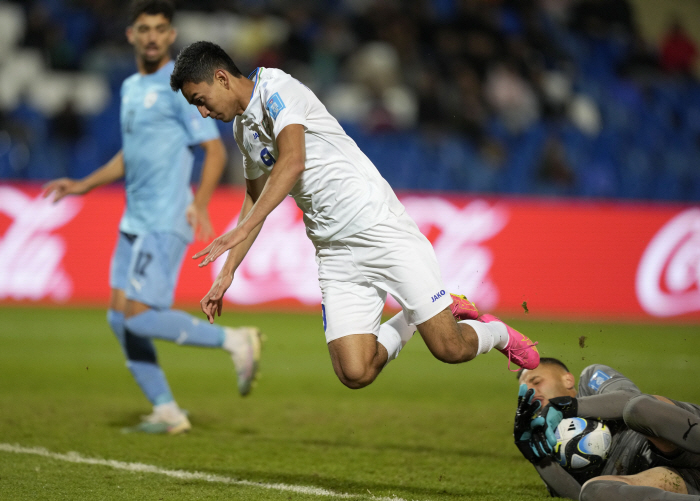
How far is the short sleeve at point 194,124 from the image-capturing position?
5.35 m

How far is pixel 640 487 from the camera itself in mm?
3199

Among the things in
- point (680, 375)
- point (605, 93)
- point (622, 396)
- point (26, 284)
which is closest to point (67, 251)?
point (26, 284)

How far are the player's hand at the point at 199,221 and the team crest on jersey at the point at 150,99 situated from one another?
0.67 m

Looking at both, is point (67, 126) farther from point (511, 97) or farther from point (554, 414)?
point (554, 414)

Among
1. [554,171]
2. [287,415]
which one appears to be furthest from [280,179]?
[554,171]

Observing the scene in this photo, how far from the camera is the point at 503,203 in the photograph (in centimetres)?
1087

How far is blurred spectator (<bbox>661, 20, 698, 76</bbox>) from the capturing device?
1538 centimetres

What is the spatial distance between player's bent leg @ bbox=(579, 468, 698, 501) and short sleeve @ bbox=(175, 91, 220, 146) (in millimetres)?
3203

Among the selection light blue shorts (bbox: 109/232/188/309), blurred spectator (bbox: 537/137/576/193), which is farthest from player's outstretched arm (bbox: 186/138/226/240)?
blurred spectator (bbox: 537/137/576/193)

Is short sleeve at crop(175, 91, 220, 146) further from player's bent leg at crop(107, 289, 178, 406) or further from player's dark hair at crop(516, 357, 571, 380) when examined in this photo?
player's dark hair at crop(516, 357, 571, 380)

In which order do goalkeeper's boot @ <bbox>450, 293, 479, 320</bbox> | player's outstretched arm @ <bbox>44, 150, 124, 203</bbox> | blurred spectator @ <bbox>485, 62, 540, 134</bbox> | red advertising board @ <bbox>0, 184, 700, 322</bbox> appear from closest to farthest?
1. goalkeeper's boot @ <bbox>450, 293, 479, 320</bbox>
2. player's outstretched arm @ <bbox>44, 150, 124, 203</bbox>
3. red advertising board @ <bbox>0, 184, 700, 322</bbox>
4. blurred spectator @ <bbox>485, 62, 540, 134</bbox>

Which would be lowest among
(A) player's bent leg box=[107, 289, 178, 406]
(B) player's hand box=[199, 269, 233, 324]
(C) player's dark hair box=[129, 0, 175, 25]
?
(A) player's bent leg box=[107, 289, 178, 406]

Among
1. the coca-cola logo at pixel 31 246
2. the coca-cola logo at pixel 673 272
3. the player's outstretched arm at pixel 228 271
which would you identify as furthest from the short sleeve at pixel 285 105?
the coca-cola logo at pixel 673 272

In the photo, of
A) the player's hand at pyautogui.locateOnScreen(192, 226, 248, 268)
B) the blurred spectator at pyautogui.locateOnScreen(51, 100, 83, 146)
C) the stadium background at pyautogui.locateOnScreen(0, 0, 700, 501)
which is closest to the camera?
the player's hand at pyautogui.locateOnScreen(192, 226, 248, 268)
